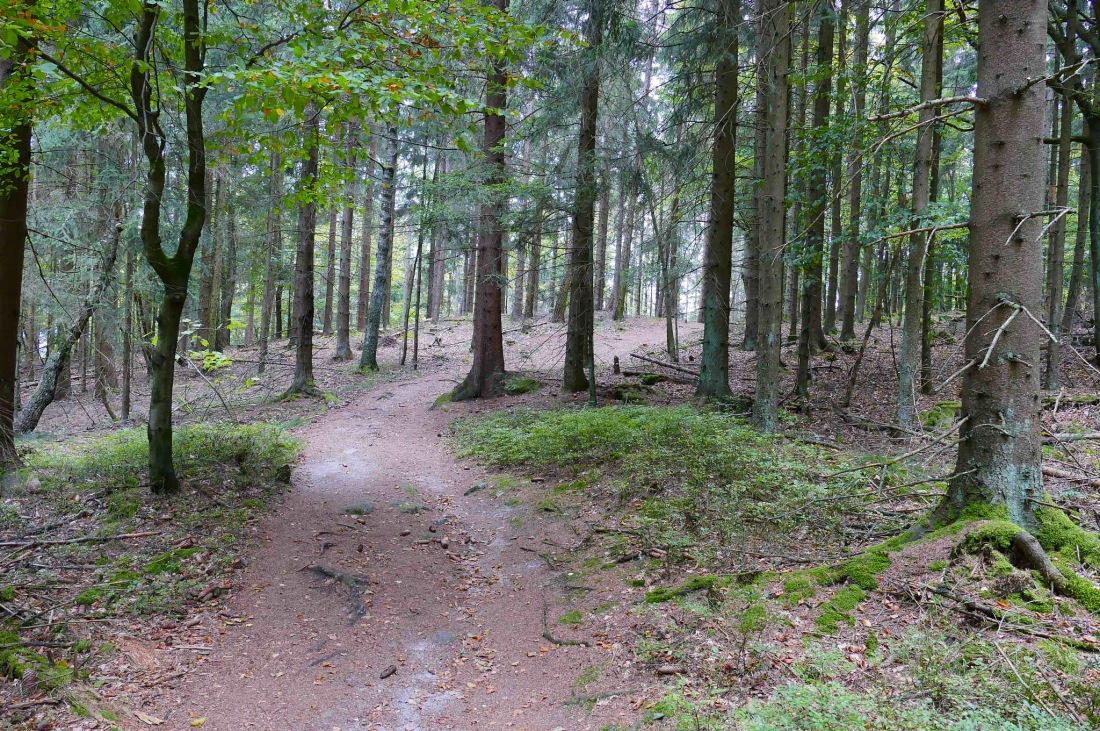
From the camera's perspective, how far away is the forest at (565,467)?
377 cm

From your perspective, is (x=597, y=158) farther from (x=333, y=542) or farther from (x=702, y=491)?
(x=333, y=542)

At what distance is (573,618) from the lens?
520 cm

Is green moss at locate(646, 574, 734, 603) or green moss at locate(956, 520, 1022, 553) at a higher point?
green moss at locate(956, 520, 1022, 553)

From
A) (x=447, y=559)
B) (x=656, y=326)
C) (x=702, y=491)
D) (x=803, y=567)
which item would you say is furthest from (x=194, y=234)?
(x=656, y=326)

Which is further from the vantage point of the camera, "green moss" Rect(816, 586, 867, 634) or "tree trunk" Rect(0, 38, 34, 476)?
"tree trunk" Rect(0, 38, 34, 476)

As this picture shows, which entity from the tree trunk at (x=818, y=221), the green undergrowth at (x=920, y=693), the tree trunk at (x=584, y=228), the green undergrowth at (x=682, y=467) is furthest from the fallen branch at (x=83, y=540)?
the tree trunk at (x=818, y=221)

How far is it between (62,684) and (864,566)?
5.50 m

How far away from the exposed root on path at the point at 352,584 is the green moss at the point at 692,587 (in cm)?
278

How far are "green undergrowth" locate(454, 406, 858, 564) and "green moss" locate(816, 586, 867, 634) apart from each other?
2.17ft

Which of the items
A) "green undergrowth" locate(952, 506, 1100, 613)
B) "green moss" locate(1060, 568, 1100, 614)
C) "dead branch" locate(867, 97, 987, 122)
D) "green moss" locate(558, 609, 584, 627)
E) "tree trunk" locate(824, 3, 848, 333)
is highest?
"tree trunk" locate(824, 3, 848, 333)

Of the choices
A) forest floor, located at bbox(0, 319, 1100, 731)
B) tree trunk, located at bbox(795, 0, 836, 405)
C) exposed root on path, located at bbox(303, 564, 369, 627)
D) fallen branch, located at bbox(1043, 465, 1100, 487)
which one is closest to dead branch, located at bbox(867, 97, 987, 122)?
forest floor, located at bbox(0, 319, 1100, 731)

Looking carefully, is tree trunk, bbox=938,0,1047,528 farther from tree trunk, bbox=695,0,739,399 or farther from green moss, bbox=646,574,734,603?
tree trunk, bbox=695,0,739,399

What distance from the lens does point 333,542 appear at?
23.3 ft

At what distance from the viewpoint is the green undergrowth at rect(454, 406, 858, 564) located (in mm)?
5902
